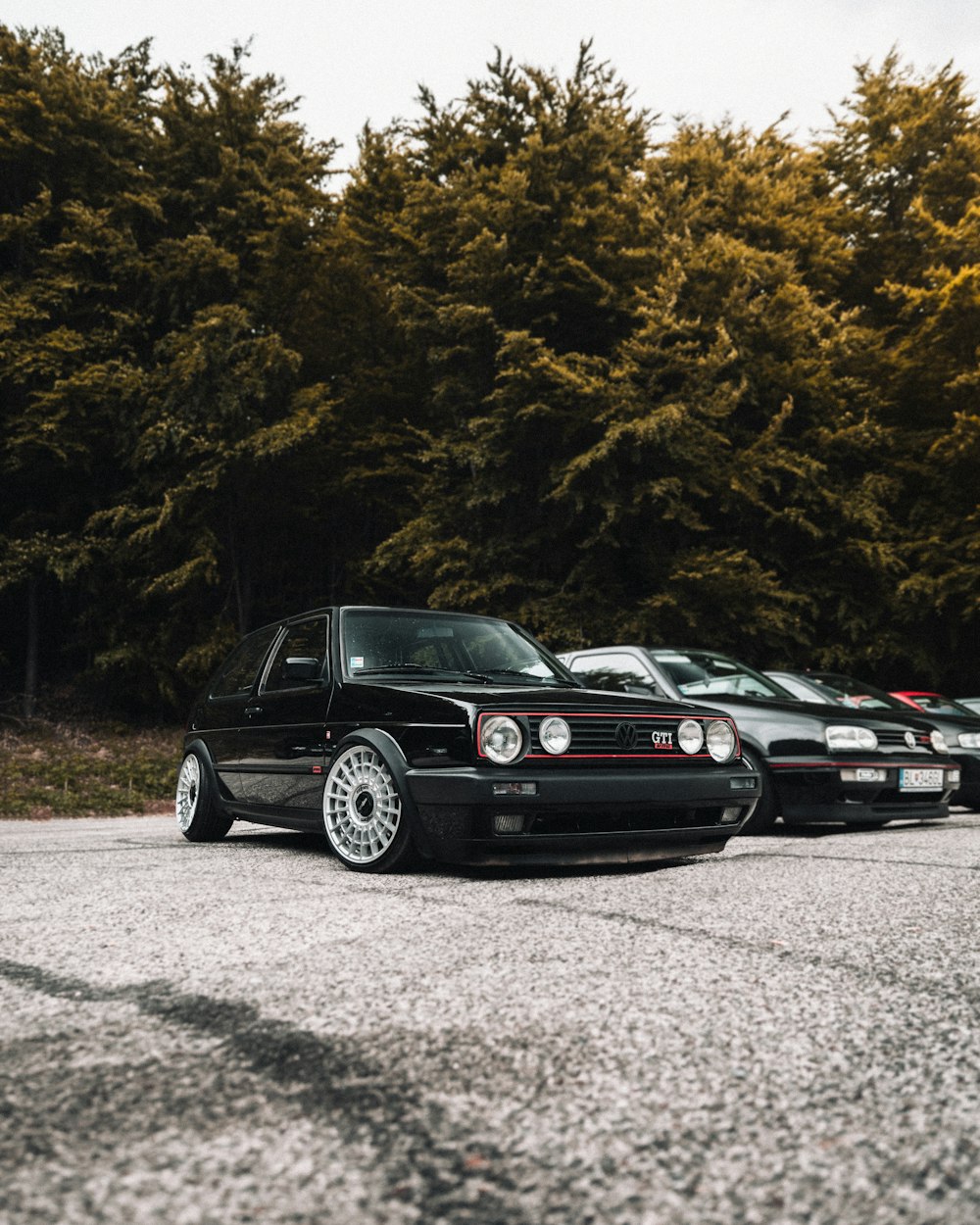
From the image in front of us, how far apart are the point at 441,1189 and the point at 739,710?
22.9 feet

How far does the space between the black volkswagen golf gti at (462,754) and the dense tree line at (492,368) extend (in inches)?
473

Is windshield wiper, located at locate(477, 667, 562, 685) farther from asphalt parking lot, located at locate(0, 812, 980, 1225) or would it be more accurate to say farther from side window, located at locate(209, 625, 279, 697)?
asphalt parking lot, located at locate(0, 812, 980, 1225)

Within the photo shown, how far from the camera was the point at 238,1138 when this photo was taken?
1883 millimetres

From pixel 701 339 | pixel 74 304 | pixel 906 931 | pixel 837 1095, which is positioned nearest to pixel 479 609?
pixel 701 339

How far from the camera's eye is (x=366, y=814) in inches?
218

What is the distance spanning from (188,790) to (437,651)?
92.9 inches

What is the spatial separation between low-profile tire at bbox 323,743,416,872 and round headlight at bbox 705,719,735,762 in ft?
5.72

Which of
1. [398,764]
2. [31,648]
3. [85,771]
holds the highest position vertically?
[31,648]

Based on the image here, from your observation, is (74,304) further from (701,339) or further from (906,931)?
(906,931)

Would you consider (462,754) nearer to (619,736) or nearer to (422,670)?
(619,736)

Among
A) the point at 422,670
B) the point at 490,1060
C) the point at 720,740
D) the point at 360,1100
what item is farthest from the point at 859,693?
the point at 360,1100

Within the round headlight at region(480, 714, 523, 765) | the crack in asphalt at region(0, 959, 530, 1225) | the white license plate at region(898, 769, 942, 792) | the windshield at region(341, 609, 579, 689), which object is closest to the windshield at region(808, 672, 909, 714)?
the white license plate at region(898, 769, 942, 792)

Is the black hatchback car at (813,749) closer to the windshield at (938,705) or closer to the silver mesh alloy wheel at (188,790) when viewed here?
the silver mesh alloy wheel at (188,790)

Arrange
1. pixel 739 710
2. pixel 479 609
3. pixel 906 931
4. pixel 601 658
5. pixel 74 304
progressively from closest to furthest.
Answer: pixel 906 931 < pixel 739 710 < pixel 601 658 < pixel 479 609 < pixel 74 304
